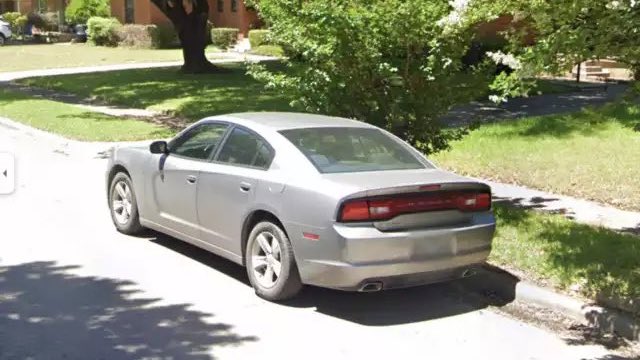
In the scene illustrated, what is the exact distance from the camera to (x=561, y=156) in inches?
465

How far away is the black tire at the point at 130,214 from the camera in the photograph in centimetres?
794

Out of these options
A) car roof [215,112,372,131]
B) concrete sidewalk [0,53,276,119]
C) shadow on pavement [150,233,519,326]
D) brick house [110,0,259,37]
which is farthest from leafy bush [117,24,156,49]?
shadow on pavement [150,233,519,326]

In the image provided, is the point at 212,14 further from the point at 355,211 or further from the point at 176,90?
the point at 355,211

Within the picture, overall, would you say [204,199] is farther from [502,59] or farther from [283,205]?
[502,59]

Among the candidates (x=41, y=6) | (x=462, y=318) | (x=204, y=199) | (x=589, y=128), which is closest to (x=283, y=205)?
(x=204, y=199)

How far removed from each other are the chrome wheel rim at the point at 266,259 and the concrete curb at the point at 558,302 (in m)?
1.75

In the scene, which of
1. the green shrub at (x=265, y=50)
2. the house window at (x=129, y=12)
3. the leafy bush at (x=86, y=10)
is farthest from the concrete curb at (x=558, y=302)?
the leafy bush at (x=86, y=10)

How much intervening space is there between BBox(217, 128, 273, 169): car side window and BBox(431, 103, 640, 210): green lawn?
14.5 ft

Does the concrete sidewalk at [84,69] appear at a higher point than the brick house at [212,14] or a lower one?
lower

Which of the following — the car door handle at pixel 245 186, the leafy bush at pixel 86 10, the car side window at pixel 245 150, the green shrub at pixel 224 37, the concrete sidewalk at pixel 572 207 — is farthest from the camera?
the leafy bush at pixel 86 10

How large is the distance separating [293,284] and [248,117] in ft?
5.89

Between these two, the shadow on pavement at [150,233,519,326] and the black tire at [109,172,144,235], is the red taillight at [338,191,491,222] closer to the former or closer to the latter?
the shadow on pavement at [150,233,519,326]

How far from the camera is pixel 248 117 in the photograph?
279 inches

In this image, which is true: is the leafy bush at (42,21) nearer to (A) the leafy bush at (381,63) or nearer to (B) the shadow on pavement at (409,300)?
(A) the leafy bush at (381,63)
